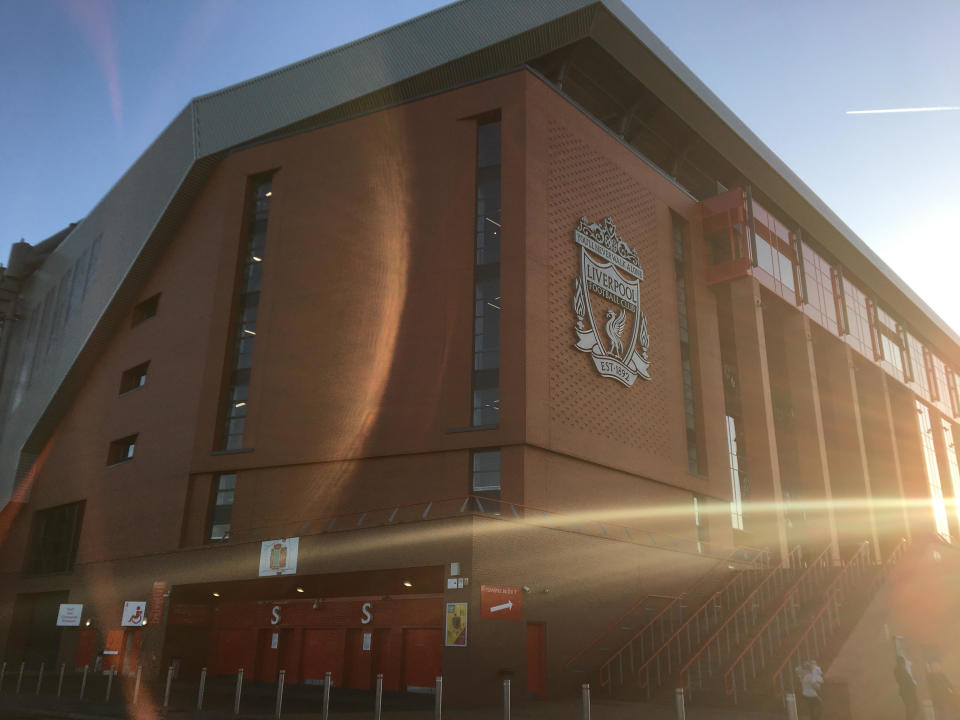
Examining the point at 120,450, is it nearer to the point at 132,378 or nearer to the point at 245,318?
the point at 132,378

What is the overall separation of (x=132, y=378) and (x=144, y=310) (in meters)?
3.64

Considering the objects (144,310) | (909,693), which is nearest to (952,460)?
(909,693)

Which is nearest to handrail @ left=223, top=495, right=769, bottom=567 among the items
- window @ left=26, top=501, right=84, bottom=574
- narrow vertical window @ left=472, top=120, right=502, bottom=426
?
narrow vertical window @ left=472, top=120, right=502, bottom=426

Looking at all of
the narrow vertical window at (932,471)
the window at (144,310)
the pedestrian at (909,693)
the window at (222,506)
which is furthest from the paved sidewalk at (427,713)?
the narrow vertical window at (932,471)

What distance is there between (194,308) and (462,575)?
20.9 meters

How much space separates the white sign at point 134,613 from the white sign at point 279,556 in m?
7.16

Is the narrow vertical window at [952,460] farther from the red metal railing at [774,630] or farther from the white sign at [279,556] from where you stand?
the white sign at [279,556]

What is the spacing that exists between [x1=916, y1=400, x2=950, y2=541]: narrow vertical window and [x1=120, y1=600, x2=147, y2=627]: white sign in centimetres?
4911

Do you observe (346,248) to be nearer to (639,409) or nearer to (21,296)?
(639,409)

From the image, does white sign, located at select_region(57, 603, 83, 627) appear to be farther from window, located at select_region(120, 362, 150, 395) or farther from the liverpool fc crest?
the liverpool fc crest

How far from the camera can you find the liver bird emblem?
94.9 feet

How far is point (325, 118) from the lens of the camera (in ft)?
109

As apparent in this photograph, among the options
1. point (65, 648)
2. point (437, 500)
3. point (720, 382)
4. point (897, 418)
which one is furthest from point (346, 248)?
point (897, 418)

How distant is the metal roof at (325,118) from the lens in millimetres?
29859
